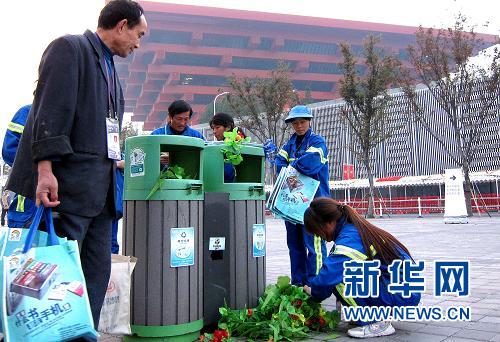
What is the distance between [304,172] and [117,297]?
2.08 metres

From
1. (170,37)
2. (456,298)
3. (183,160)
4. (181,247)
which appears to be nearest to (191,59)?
(170,37)

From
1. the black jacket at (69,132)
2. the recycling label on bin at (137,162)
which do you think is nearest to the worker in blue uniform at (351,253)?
the recycling label on bin at (137,162)

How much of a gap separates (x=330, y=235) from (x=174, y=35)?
68229 mm

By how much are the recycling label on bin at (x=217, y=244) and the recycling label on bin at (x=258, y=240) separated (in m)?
0.28

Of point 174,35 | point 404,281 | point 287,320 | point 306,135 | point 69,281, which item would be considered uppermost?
point 174,35

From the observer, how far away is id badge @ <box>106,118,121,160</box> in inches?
93.8

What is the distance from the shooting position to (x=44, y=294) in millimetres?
1919

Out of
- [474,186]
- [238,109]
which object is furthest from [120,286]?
[238,109]

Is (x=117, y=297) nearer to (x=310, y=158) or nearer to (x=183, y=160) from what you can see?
(x=183, y=160)

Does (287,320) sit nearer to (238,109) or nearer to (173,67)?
(238,109)

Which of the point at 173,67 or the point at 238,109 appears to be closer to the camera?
the point at 238,109

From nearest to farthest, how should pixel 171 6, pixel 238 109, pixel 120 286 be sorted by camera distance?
1. pixel 120 286
2. pixel 238 109
3. pixel 171 6

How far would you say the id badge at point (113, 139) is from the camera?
2.38 metres

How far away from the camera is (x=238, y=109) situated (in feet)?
99.9
